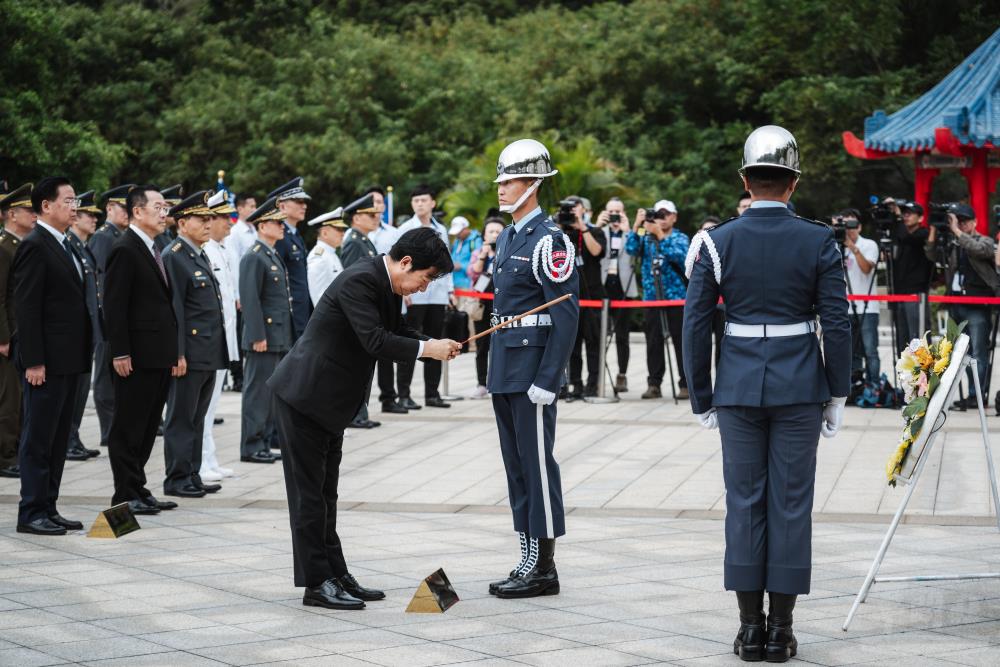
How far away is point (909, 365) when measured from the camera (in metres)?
6.07

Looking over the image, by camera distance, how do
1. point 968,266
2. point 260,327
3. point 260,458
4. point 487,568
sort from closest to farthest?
point 487,568, point 260,327, point 260,458, point 968,266

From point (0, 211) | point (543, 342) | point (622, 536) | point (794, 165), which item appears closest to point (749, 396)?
point (794, 165)

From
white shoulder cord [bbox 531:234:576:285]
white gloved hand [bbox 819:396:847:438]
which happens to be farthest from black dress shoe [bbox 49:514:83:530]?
white gloved hand [bbox 819:396:847:438]

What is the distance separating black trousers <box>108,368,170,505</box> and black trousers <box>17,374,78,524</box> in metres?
0.41

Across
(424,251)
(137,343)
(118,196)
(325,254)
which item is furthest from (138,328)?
(118,196)

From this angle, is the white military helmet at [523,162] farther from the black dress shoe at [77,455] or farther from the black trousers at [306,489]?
the black dress shoe at [77,455]

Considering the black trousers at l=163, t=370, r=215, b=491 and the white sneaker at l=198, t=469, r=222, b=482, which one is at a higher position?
the black trousers at l=163, t=370, r=215, b=491

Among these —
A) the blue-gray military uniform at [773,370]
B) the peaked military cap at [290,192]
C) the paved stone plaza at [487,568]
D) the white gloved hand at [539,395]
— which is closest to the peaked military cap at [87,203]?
the peaked military cap at [290,192]

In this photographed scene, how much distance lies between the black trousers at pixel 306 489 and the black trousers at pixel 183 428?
2955 millimetres

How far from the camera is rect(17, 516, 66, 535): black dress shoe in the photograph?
774cm

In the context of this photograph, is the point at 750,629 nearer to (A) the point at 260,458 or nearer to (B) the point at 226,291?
(A) the point at 260,458

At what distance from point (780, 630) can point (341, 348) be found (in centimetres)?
222

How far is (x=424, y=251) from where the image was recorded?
5965mm

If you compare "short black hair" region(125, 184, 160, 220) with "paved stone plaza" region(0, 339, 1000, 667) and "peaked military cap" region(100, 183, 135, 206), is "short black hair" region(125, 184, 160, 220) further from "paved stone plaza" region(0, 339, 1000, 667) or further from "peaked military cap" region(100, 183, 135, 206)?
"peaked military cap" region(100, 183, 135, 206)
